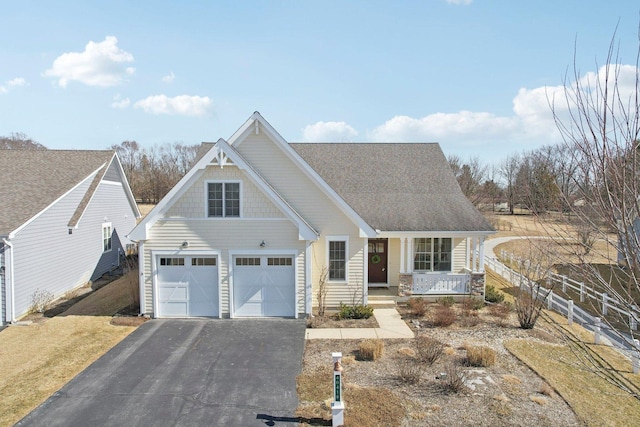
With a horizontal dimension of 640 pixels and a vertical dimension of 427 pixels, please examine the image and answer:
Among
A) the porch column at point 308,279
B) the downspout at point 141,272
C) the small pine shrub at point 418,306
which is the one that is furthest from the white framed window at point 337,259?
the downspout at point 141,272

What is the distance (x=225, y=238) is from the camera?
14391 mm

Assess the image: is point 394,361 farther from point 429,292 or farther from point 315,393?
point 429,292

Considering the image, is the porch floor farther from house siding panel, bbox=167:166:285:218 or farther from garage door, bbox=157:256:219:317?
garage door, bbox=157:256:219:317

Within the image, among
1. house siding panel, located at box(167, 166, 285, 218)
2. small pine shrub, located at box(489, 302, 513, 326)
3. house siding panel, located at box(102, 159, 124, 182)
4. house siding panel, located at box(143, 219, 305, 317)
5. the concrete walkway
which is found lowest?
the concrete walkway

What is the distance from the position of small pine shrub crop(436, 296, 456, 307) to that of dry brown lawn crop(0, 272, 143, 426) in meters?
11.3

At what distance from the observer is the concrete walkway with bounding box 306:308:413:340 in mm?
12930

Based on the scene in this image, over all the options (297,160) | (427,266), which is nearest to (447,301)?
(427,266)

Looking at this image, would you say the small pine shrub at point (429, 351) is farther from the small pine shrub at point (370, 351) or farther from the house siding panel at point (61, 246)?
the house siding panel at point (61, 246)

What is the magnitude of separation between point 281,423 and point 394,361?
4.02m

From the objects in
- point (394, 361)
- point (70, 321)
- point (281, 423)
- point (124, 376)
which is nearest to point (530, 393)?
point (394, 361)

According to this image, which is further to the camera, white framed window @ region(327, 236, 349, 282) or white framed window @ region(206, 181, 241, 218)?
white framed window @ region(327, 236, 349, 282)

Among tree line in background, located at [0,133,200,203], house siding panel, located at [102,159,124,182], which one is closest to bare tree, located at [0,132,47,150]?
tree line in background, located at [0,133,200,203]

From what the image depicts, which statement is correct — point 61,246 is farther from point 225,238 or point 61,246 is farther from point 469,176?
point 469,176

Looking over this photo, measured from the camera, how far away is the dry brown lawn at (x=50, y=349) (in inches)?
362
